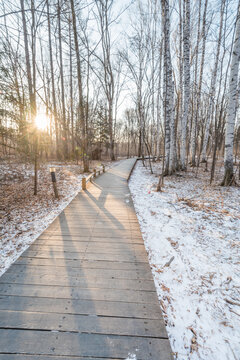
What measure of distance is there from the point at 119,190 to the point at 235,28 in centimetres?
852

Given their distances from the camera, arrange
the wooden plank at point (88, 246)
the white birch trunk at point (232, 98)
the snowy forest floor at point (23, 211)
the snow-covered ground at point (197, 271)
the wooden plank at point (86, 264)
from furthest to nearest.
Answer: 1. the white birch trunk at point (232, 98)
2. the snowy forest floor at point (23, 211)
3. the wooden plank at point (88, 246)
4. the wooden plank at point (86, 264)
5. the snow-covered ground at point (197, 271)

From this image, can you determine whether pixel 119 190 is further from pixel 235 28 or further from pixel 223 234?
pixel 235 28

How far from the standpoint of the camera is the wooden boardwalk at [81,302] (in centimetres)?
143

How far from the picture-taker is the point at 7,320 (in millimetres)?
1645

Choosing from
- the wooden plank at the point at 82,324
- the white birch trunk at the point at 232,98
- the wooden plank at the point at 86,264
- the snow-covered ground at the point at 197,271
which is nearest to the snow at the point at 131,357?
the wooden plank at the point at 82,324

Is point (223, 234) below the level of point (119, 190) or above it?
below

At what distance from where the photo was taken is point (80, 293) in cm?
198

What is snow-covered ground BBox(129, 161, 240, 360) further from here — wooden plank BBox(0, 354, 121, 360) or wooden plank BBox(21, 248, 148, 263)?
wooden plank BBox(0, 354, 121, 360)

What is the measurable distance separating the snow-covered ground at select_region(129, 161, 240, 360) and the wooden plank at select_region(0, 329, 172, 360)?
1.06 ft

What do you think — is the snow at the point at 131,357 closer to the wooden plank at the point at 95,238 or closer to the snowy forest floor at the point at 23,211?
the wooden plank at the point at 95,238

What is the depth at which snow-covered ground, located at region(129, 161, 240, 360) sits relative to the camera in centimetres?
168

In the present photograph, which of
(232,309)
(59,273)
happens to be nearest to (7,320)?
(59,273)

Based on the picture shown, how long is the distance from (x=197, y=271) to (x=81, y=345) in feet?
6.90

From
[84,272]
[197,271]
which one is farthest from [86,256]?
[197,271]
